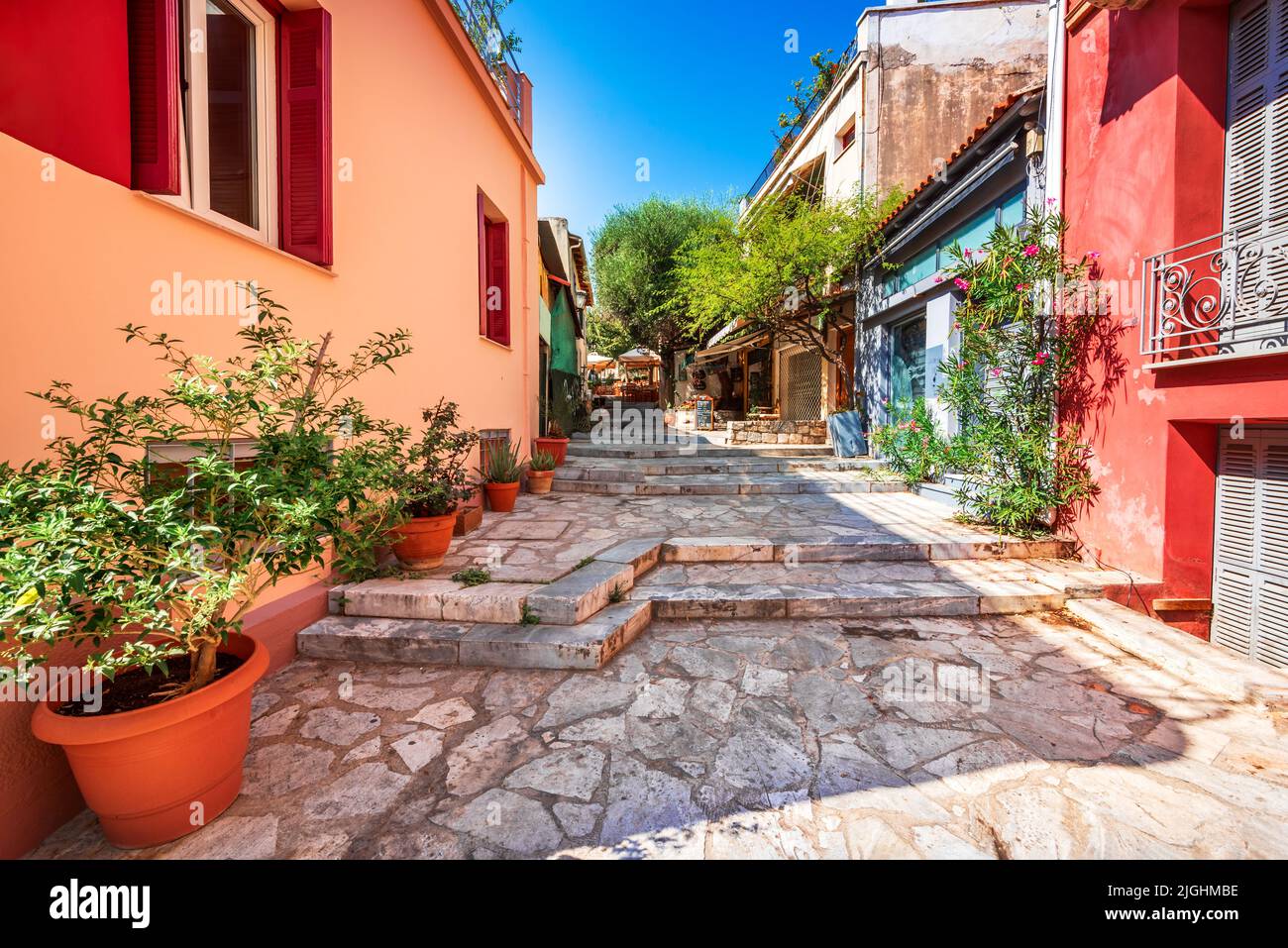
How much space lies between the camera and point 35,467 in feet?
5.84

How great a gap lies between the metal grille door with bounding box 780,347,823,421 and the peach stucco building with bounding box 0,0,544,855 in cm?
983

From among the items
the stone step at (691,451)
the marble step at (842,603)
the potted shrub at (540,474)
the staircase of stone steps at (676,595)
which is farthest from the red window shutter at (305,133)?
the stone step at (691,451)

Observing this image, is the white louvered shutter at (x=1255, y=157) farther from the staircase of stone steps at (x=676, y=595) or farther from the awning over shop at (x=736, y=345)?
the awning over shop at (x=736, y=345)

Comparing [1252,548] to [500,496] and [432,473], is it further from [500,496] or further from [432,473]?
[500,496]

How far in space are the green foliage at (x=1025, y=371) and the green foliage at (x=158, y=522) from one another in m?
5.84

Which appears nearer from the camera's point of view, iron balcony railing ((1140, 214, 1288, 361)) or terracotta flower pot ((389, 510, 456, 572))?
iron balcony railing ((1140, 214, 1288, 361))

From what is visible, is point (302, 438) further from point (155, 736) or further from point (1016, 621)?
point (1016, 621)

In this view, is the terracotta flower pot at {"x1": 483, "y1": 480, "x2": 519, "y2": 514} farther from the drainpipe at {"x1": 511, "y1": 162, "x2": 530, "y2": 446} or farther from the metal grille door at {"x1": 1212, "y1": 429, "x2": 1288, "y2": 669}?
the metal grille door at {"x1": 1212, "y1": 429, "x2": 1288, "y2": 669}

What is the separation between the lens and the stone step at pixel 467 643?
3.25 metres

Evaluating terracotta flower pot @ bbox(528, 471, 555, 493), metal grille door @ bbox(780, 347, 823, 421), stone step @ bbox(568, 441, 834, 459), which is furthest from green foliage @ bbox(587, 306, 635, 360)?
terracotta flower pot @ bbox(528, 471, 555, 493)

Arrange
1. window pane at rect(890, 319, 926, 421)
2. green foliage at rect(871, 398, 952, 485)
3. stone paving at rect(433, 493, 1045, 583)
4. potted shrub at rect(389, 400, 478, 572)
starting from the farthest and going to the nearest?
window pane at rect(890, 319, 926, 421)
green foliage at rect(871, 398, 952, 485)
stone paving at rect(433, 493, 1045, 583)
potted shrub at rect(389, 400, 478, 572)

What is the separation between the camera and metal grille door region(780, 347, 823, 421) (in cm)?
1399

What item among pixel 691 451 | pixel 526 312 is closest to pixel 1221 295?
pixel 691 451

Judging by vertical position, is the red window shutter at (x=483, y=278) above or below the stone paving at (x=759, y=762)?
above
